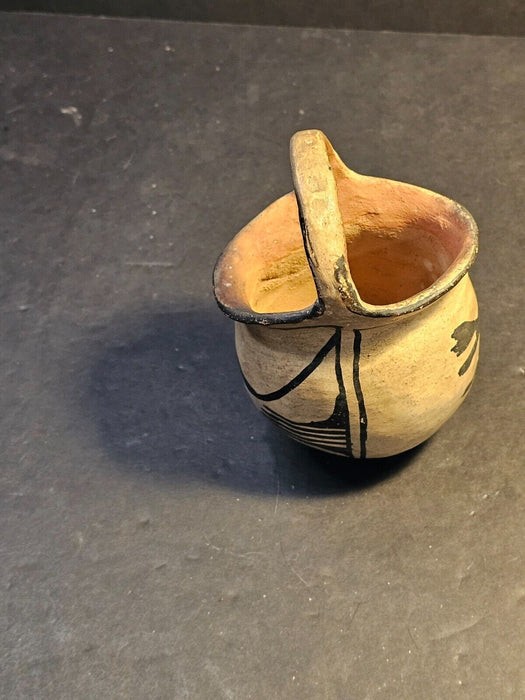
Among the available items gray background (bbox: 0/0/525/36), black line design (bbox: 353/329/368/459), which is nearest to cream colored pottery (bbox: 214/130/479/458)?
black line design (bbox: 353/329/368/459)

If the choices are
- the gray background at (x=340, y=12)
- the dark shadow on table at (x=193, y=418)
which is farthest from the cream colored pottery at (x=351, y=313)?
the gray background at (x=340, y=12)

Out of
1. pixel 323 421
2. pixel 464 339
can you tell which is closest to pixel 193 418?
pixel 323 421

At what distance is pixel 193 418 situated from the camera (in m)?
1.54

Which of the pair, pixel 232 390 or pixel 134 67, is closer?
pixel 232 390

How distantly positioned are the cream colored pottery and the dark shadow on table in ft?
0.47

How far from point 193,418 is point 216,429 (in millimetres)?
50

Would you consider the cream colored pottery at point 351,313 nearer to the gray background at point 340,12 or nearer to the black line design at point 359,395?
the black line design at point 359,395

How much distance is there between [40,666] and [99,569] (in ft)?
0.55

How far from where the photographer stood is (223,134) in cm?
207

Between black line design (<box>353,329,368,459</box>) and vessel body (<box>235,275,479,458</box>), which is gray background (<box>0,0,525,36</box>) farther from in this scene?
black line design (<box>353,329,368,459</box>)

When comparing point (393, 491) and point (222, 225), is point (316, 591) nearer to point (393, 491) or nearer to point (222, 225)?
point (393, 491)

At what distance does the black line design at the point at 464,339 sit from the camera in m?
1.22

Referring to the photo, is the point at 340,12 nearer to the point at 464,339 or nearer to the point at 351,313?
the point at 464,339

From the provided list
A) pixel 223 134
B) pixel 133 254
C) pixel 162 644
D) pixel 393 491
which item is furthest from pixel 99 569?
pixel 223 134
